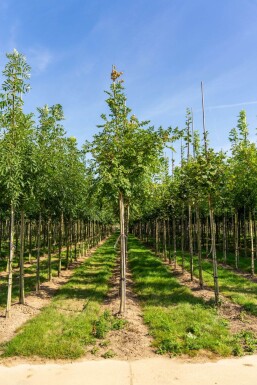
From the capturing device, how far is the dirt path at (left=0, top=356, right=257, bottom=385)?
269 inches

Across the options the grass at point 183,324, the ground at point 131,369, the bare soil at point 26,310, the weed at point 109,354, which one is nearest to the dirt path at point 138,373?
the ground at point 131,369

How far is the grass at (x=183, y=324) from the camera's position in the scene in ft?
27.5

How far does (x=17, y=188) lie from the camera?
35.4 ft

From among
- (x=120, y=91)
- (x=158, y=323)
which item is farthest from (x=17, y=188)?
(x=158, y=323)

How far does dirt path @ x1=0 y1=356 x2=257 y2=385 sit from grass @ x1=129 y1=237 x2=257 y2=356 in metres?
0.57

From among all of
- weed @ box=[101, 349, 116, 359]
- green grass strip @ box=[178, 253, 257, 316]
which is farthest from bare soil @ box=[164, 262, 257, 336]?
weed @ box=[101, 349, 116, 359]

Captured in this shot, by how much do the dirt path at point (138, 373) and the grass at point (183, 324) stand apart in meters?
0.57

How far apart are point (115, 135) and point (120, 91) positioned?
1861mm

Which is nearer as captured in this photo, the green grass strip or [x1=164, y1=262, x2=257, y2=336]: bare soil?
[x1=164, y1=262, x2=257, y2=336]: bare soil

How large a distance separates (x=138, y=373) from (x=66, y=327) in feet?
10.9

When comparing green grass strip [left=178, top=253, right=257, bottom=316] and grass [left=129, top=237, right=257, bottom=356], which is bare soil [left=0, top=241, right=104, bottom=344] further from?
green grass strip [left=178, top=253, right=257, bottom=316]

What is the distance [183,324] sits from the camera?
988cm

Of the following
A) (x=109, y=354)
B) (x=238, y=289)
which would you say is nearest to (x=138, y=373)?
(x=109, y=354)

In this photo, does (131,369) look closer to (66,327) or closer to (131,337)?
(131,337)
